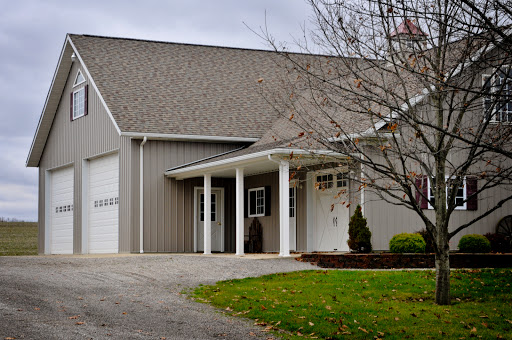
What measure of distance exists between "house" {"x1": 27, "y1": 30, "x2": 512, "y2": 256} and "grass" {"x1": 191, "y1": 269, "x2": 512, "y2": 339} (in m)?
4.79

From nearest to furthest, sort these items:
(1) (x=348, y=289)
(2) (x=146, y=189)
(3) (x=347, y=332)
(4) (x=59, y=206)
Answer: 1. (3) (x=347, y=332)
2. (1) (x=348, y=289)
3. (2) (x=146, y=189)
4. (4) (x=59, y=206)

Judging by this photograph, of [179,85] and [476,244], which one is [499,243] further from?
[179,85]

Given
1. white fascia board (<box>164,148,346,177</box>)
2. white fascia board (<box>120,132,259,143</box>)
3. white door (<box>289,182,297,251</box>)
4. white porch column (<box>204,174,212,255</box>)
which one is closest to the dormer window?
white fascia board (<box>120,132,259,143</box>)

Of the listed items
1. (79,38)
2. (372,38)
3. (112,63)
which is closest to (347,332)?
(372,38)

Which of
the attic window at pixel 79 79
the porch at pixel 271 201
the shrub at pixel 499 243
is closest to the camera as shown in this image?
the porch at pixel 271 201

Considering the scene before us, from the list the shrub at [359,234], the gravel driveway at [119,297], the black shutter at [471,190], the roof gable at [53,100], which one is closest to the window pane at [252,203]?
the gravel driveway at [119,297]

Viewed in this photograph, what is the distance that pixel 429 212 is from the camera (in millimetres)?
20578

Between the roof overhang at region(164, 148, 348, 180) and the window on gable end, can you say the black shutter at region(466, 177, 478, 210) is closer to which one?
the roof overhang at region(164, 148, 348, 180)

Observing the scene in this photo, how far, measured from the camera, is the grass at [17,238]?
34688 millimetres

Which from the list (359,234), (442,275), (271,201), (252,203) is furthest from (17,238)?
(442,275)

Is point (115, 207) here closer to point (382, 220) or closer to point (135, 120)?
point (135, 120)

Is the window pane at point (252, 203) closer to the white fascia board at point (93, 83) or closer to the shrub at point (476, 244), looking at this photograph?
the white fascia board at point (93, 83)

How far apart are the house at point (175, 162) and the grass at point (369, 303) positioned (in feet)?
15.7

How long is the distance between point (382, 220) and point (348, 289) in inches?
265
